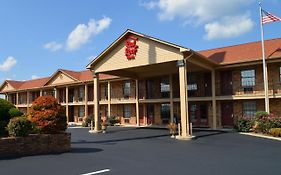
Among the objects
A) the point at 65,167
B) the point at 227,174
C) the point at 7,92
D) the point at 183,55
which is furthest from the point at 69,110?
the point at 227,174

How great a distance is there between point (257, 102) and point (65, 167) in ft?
60.4

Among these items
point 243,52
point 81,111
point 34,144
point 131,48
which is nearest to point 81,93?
point 81,111

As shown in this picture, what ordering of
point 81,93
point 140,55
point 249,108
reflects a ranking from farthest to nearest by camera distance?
point 81,93 → point 249,108 → point 140,55

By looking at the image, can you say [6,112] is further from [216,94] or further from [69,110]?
[69,110]

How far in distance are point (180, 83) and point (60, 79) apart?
24.3 meters

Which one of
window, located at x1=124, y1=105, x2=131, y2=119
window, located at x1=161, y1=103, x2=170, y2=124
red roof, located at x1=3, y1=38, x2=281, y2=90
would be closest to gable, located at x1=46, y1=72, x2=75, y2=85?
window, located at x1=124, y1=105, x2=131, y2=119

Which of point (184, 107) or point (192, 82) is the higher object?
point (192, 82)

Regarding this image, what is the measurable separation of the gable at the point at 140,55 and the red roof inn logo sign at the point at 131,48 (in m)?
0.19

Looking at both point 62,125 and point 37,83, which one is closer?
point 62,125

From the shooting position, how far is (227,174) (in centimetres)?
898

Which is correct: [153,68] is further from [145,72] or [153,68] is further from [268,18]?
[268,18]

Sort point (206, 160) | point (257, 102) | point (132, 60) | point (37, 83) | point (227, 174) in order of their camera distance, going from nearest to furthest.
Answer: point (227, 174)
point (206, 160)
point (132, 60)
point (257, 102)
point (37, 83)

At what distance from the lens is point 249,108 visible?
24.5 metres

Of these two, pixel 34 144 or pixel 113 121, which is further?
pixel 113 121
